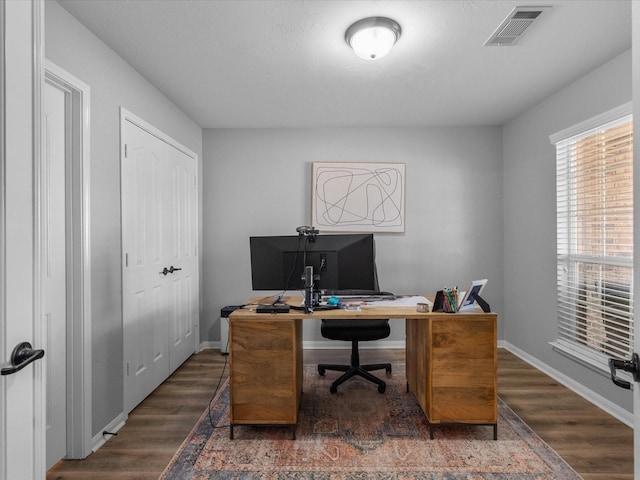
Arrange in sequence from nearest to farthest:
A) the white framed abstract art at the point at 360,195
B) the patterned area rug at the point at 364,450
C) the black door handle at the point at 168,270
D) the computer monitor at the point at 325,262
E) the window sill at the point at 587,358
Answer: the patterned area rug at the point at 364,450 → the computer monitor at the point at 325,262 → the window sill at the point at 587,358 → the black door handle at the point at 168,270 → the white framed abstract art at the point at 360,195

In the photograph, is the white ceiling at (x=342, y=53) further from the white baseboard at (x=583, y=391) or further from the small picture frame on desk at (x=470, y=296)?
the white baseboard at (x=583, y=391)

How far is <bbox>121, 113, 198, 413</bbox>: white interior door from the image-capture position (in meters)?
2.63

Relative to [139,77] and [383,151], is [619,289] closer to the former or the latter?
[383,151]

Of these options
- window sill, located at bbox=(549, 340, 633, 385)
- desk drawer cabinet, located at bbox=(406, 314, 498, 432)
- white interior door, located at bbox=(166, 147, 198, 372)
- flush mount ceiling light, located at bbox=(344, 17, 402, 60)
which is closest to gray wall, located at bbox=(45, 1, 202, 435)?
white interior door, located at bbox=(166, 147, 198, 372)

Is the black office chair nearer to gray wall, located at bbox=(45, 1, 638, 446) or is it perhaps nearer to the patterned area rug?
the patterned area rug

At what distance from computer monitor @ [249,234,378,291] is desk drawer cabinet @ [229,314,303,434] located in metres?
0.33

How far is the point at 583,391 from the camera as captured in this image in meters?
2.86

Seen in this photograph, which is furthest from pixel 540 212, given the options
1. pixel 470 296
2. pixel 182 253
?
pixel 182 253

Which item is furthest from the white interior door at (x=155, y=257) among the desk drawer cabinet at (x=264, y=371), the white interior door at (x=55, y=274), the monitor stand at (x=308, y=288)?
the monitor stand at (x=308, y=288)

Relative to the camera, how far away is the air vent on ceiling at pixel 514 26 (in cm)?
199

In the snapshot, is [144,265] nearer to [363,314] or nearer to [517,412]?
[363,314]

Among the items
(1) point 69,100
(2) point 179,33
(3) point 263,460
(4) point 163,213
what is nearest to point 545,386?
(3) point 263,460

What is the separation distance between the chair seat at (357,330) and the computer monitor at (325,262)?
0.69 m

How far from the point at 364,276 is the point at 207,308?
2.39m
